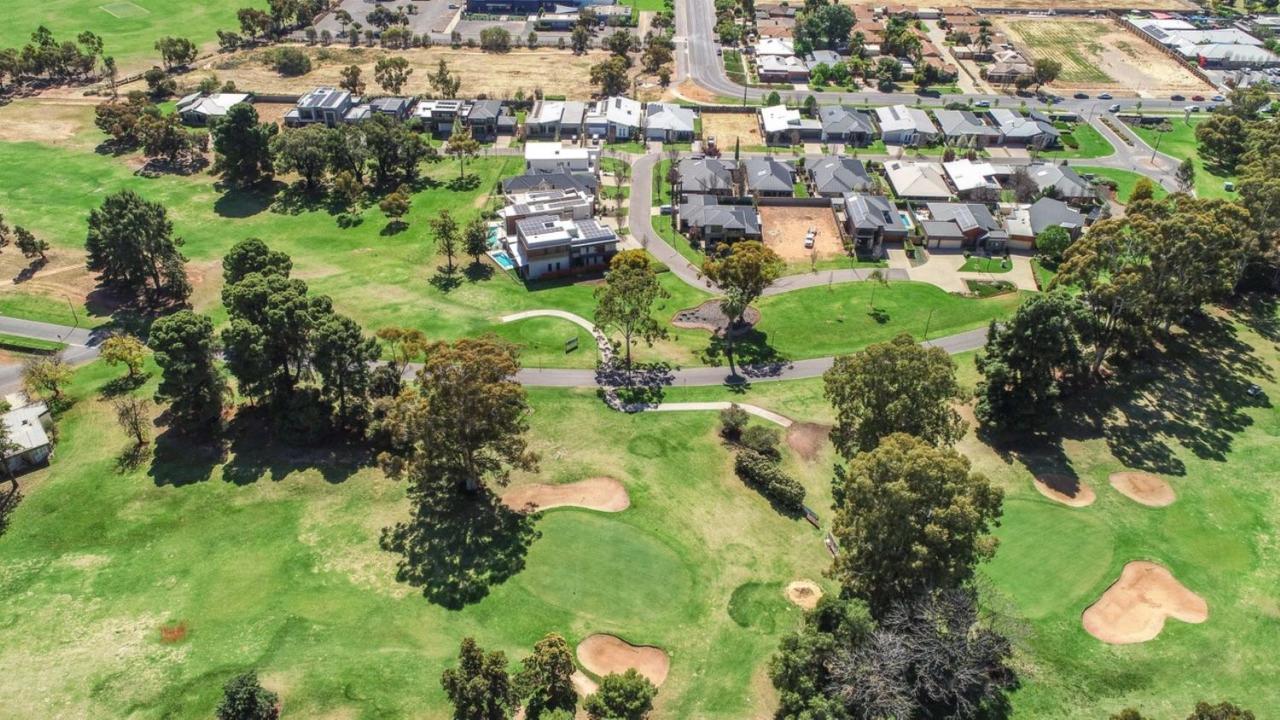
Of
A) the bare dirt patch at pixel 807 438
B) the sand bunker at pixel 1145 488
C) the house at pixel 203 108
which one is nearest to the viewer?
the sand bunker at pixel 1145 488

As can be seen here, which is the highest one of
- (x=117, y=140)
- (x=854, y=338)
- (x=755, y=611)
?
(x=117, y=140)

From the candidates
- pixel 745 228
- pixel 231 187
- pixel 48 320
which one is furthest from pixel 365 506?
pixel 231 187

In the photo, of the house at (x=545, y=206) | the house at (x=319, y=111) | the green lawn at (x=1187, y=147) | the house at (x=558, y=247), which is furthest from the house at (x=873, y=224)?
the house at (x=319, y=111)

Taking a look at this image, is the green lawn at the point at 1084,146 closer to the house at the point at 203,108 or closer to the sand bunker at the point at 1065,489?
the sand bunker at the point at 1065,489

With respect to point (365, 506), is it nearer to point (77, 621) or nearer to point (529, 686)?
point (77, 621)

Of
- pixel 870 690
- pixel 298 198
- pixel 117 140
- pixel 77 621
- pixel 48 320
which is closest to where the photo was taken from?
pixel 870 690

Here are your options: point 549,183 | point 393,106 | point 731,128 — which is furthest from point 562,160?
point 393,106

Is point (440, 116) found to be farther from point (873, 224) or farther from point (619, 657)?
point (619, 657)

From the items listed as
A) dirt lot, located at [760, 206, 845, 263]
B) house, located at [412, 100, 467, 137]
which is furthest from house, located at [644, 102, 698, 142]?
house, located at [412, 100, 467, 137]
